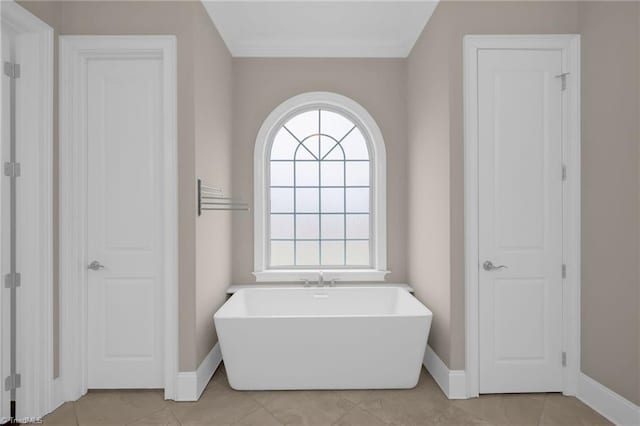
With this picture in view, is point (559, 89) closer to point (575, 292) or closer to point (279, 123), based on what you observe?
point (575, 292)

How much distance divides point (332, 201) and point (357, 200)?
0.24 m

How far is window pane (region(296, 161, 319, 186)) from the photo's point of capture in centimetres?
380

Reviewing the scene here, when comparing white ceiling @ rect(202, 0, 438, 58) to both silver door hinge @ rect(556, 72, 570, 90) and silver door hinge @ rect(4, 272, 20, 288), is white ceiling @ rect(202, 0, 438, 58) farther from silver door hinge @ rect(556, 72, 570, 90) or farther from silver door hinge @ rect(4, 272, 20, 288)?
silver door hinge @ rect(4, 272, 20, 288)

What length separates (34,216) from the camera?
2.37 metres

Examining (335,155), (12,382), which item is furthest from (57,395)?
(335,155)

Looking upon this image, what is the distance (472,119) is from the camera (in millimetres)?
2617

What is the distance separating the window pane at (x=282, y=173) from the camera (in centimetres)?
379

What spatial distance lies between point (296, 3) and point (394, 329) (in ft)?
7.83

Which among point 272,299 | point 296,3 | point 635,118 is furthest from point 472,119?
point 272,299

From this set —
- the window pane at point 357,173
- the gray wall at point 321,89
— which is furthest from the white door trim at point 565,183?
the window pane at point 357,173

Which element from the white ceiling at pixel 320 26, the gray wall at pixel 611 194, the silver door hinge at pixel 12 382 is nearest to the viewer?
the gray wall at pixel 611 194

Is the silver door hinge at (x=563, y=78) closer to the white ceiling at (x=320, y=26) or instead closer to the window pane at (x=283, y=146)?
the white ceiling at (x=320, y=26)

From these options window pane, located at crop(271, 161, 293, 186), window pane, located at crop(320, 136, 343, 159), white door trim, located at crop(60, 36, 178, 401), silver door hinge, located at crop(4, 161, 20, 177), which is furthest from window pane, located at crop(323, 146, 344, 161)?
silver door hinge, located at crop(4, 161, 20, 177)

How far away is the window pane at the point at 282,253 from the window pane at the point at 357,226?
58 centimetres
